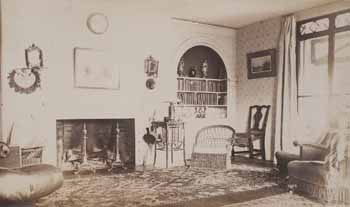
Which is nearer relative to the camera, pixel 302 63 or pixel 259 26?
pixel 302 63

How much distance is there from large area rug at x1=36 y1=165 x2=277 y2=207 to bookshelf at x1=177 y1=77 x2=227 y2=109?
2.01 meters

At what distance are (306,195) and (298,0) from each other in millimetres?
3418

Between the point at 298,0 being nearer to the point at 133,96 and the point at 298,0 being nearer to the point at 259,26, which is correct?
the point at 259,26

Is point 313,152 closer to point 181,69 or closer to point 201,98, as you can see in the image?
point 201,98

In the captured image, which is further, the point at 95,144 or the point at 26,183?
the point at 95,144

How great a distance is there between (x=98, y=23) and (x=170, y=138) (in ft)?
8.64

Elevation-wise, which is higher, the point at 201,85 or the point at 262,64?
the point at 262,64

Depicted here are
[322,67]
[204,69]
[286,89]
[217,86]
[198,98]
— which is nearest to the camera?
[322,67]

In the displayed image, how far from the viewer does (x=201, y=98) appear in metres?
7.86

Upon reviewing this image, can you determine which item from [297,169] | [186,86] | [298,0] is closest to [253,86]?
[186,86]

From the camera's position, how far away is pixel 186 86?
767cm

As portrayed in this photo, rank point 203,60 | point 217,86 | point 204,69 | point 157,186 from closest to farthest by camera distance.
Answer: point 157,186, point 204,69, point 217,86, point 203,60

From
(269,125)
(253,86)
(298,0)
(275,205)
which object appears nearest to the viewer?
(275,205)

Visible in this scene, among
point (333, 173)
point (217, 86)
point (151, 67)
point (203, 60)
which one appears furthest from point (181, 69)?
point (333, 173)
